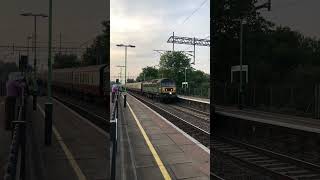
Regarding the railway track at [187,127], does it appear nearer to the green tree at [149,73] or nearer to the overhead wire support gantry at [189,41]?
the green tree at [149,73]

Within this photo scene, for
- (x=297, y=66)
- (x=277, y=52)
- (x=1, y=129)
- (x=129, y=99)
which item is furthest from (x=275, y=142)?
(x=1, y=129)

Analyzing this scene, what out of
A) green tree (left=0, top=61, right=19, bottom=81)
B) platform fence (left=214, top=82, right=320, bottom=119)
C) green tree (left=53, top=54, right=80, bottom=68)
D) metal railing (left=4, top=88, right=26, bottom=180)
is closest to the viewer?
metal railing (left=4, top=88, right=26, bottom=180)

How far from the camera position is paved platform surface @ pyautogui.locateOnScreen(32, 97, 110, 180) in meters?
3.47

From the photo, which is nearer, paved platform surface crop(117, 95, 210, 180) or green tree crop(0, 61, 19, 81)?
green tree crop(0, 61, 19, 81)

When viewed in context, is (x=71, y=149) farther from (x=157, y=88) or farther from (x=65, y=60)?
(x=157, y=88)

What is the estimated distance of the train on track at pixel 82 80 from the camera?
328 cm

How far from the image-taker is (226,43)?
13.5 ft

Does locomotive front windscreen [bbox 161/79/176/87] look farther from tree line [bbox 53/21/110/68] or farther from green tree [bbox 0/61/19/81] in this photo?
green tree [bbox 0/61/19/81]

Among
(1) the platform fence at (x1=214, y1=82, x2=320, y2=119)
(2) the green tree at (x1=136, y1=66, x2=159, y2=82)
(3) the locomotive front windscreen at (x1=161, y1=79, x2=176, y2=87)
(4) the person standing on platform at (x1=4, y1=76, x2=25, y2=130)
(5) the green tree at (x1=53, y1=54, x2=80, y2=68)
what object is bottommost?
(1) the platform fence at (x1=214, y1=82, x2=320, y2=119)

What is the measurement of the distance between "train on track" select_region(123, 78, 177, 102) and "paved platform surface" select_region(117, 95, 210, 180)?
0.62ft

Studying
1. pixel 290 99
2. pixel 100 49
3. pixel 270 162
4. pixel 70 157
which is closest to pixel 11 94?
pixel 70 157

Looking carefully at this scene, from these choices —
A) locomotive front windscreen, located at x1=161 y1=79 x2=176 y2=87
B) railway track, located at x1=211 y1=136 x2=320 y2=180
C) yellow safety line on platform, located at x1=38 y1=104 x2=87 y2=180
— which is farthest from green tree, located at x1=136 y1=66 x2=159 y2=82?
railway track, located at x1=211 y1=136 x2=320 y2=180

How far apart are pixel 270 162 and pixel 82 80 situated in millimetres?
6278

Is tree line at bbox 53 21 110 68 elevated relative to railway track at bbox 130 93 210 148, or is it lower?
elevated
